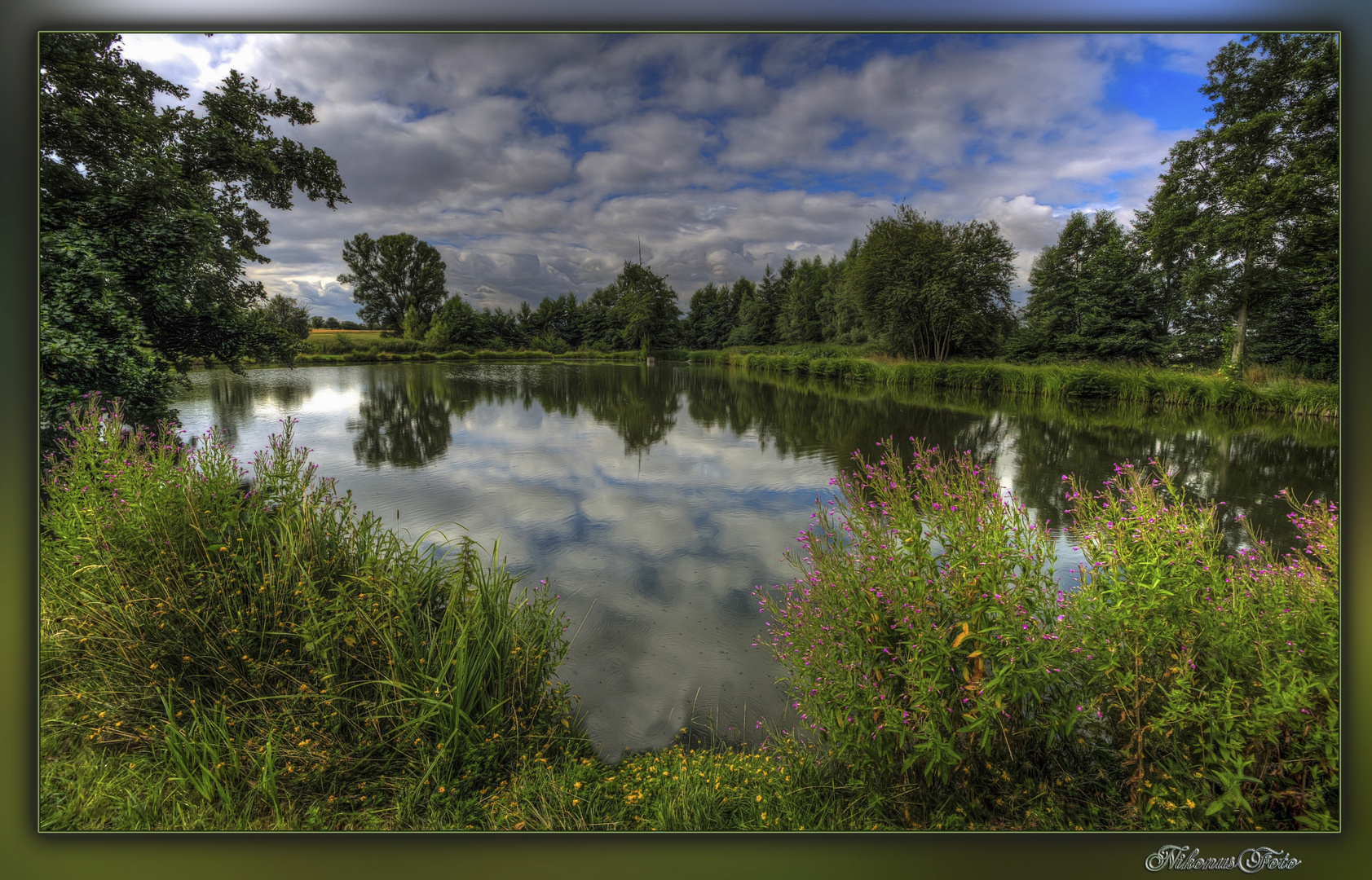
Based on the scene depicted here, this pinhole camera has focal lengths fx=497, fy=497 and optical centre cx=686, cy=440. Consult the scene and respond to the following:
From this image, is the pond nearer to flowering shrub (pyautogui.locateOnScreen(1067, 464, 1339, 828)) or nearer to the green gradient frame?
flowering shrub (pyautogui.locateOnScreen(1067, 464, 1339, 828))

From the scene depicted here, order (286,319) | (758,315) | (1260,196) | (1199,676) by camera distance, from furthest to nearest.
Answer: (758,315), (286,319), (1260,196), (1199,676)

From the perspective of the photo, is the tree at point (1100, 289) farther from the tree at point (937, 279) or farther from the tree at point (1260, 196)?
the tree at point (937, 279)

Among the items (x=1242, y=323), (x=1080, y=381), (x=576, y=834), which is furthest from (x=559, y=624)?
(x=1080, y=381)

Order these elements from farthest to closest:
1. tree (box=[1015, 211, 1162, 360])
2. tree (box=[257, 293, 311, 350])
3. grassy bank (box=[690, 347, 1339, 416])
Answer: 1. tree (box=[1015, 211, 1162, 360])
2. tree (box=[257, 293, 311, 350])
3. grassy bank (box=[690, 347, 1339, 416])

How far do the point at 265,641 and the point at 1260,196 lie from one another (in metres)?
6.08

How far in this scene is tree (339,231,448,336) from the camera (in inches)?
190

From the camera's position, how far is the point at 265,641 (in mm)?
2414

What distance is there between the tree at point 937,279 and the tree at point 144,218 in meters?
6.93

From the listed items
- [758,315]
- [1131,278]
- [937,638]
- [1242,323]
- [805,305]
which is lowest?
[937,638]

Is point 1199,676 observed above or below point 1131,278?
below

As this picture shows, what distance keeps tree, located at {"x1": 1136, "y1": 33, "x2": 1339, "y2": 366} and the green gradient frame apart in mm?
186

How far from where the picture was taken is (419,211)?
4723mm

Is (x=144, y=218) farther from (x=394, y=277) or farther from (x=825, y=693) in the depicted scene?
(x=825, y=693)

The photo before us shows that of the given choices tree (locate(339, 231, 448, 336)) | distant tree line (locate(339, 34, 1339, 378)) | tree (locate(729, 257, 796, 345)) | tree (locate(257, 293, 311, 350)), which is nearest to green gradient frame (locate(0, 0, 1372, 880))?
distant tree line (locate(339, 34, 1339, 378))
